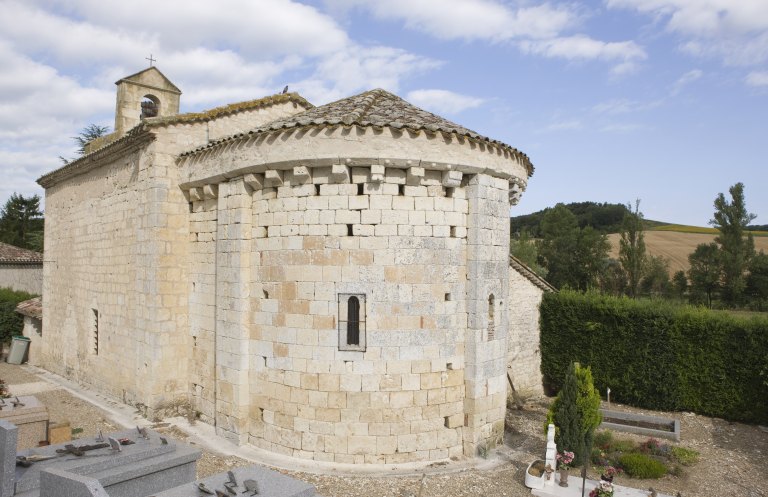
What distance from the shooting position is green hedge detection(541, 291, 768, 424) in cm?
1280

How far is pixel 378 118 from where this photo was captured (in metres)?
8.58

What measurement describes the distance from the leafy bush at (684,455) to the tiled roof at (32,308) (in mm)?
19030

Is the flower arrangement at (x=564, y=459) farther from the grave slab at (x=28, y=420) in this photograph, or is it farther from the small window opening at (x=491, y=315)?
the grave slab at (x=28, y=420)

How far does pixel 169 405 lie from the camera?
10711 mm

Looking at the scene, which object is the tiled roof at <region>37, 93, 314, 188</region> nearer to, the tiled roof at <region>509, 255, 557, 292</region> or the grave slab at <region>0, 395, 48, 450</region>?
the grave slab at <region>0, 395, 48, 450</region>

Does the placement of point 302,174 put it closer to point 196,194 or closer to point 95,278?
point 196,194

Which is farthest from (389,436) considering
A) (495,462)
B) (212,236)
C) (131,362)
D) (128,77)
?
(128,77)

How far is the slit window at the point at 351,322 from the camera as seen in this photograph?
8.33 metres

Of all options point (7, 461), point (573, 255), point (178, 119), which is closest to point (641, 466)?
point (7, 461)

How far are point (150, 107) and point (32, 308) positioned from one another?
391 inches

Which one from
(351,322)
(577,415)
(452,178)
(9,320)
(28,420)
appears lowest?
(9,320)

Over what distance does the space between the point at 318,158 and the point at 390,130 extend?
4.08 ft

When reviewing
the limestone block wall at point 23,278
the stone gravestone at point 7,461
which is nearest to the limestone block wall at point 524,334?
the stone gravestone at point 7,461

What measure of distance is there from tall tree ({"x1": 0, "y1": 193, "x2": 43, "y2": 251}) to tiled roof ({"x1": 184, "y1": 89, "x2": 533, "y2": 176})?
41983 mm
